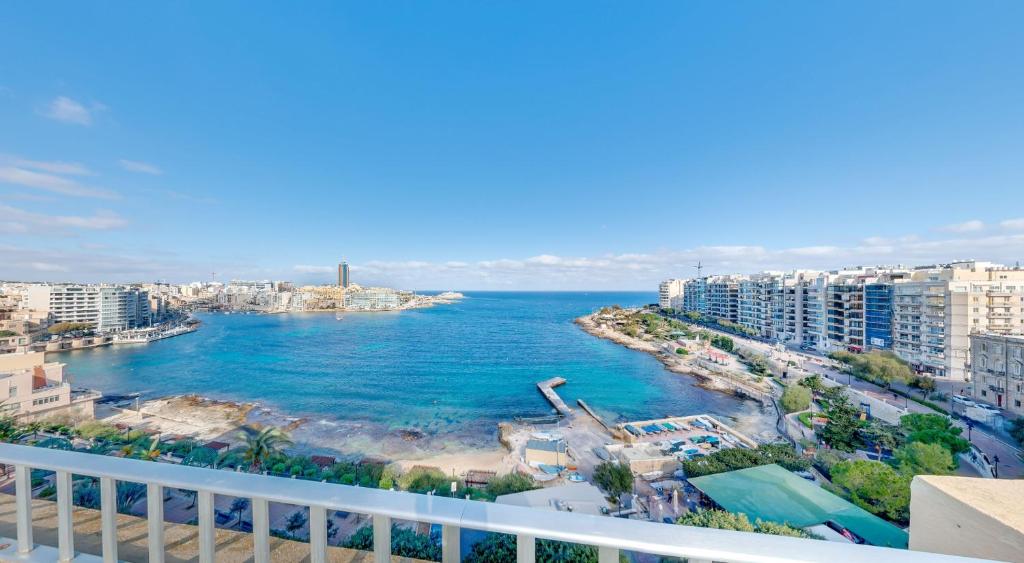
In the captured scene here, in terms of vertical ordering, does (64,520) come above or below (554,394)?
above

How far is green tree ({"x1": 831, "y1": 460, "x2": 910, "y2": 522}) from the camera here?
7004 mm

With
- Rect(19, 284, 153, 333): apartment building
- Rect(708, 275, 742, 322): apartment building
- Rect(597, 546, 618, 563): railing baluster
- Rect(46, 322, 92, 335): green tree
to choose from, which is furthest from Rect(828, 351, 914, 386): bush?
Rect(19, 284, 153, 333): apartment building

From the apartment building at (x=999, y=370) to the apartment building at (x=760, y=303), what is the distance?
18.6 m

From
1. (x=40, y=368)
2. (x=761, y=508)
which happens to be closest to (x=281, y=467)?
(x=761, y=508)

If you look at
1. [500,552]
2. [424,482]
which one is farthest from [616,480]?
[500,552]

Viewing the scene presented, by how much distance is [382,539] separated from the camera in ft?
3.01

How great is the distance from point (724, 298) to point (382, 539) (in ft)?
161

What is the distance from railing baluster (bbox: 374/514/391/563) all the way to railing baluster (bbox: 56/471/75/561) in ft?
3.06

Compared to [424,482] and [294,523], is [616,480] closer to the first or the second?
[424,482]

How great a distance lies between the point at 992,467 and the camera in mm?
9414

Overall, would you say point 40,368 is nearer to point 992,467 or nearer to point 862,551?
point 862,551

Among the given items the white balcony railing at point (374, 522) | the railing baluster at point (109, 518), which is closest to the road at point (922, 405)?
the white balcony railing at point (374, 522)

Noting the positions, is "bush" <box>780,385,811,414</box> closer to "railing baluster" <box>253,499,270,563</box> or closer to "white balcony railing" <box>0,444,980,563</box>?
"white balcony railing" <box>0,444,980,563</box>

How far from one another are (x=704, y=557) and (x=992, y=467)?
1545 cm
